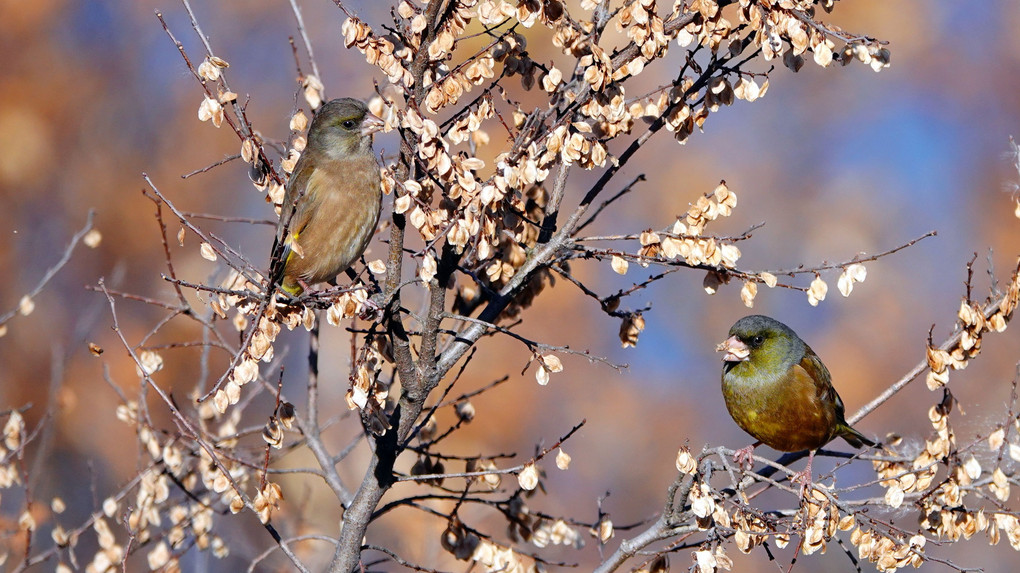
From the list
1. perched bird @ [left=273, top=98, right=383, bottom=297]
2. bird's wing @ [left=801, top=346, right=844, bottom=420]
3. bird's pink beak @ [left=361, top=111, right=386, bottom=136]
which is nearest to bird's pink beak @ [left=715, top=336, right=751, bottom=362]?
bird's wing @ [left=801, top=346, right=844, bottom=420]

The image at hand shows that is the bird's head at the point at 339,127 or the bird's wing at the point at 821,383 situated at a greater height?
the bird's head at the point at 339,127

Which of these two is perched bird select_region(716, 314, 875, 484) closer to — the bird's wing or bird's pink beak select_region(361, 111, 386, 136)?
the bird's wing

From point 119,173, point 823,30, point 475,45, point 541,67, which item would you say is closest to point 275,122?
point 119,173

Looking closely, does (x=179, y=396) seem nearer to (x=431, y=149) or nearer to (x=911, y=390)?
(x=431, y=149)

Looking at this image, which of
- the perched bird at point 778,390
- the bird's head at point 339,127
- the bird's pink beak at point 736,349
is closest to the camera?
the bird's head at point 339,127

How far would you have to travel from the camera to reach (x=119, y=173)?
28.7ft

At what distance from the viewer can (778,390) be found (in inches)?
149

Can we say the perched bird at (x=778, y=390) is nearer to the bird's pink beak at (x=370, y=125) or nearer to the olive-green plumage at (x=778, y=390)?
the olive-green plumage at (x=778, y=390)

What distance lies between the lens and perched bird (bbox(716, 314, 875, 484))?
12.3 ft

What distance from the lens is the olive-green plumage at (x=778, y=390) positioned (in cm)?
374

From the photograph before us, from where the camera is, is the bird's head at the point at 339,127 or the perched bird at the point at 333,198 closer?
the perched bird at the point at 333,198

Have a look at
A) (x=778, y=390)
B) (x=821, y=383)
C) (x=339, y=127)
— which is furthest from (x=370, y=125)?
(x=821, y=383)

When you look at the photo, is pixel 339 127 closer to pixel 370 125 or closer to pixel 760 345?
pixel 370 125

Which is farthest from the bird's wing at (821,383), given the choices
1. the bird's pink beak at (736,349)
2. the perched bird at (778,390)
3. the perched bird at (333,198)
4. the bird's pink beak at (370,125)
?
the bird's pink beak at (370,125)
